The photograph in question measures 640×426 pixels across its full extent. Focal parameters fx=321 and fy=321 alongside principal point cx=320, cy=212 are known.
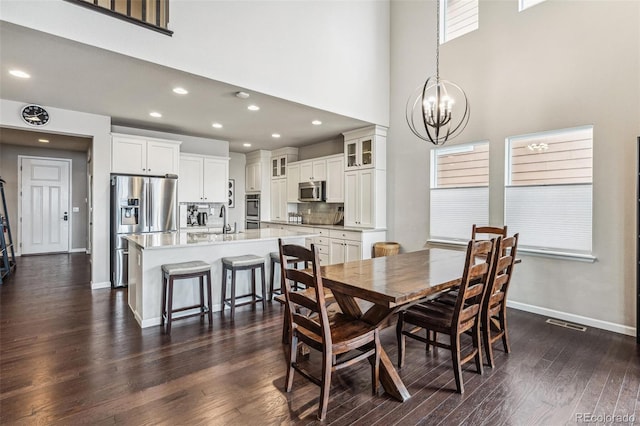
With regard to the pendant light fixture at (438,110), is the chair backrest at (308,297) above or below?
below

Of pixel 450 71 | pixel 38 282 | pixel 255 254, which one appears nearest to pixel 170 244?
pixel 255 254

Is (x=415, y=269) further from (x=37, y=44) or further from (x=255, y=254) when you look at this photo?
(x=37, y=44)

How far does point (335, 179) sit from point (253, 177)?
9.03ft

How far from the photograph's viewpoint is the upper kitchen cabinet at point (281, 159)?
7.50 metres

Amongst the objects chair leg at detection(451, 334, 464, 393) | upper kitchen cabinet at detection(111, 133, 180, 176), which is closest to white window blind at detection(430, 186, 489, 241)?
chair leg at detection(451, 334, 464, 393)

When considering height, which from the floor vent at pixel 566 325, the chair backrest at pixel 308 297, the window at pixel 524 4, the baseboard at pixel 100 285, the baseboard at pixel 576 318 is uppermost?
the window at pixel 524 4

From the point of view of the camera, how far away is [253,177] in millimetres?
8133

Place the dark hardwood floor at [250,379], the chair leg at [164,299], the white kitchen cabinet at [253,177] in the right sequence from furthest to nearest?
the white kitchen cabinet at [253,177]
the chair leg at [164,299]
the dark hardwood floor at [250,379]

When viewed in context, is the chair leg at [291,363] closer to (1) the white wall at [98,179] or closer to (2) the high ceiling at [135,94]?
(2) the high ceiling at [135,94]

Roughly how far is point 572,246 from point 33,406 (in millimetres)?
5010

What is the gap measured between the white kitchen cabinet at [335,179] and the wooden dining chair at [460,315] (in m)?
3.69

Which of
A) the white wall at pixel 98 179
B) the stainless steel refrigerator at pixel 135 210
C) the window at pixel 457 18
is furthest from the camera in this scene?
the stainless steel refrigerator at pixel 135 210

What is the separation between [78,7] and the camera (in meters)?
2.64

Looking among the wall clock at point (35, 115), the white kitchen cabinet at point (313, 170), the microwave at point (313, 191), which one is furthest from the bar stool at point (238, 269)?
the wall clock at point (35, 115)
